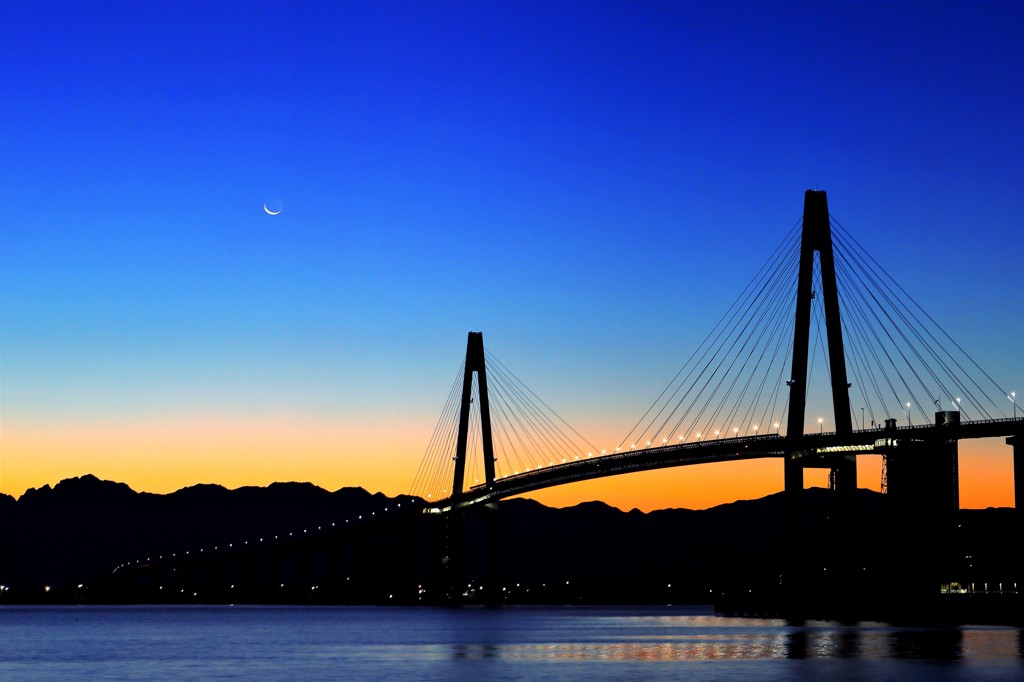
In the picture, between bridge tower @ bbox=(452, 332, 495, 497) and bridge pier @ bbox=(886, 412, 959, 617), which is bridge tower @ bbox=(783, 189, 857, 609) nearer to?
bridge pier @ bbox=(886, 412, 959, 617)

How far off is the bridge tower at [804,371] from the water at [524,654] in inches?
176

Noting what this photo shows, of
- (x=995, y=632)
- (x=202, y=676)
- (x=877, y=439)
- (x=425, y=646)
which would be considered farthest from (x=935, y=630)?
(x=202, y=676)

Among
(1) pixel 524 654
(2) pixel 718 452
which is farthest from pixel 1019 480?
(1) pixel 524 654

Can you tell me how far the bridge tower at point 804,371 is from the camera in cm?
7762

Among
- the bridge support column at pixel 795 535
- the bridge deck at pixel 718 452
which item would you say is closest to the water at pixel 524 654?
the bridge support column at pixel 795 535

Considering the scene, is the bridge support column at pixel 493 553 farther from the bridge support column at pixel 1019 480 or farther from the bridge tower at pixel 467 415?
the bridge support column at pixel 1019 480

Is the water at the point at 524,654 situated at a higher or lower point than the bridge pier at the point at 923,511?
lower

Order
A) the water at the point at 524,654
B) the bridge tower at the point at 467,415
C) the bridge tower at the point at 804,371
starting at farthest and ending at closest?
the bridge tower at the point at 467,415
the bridge tower at the point at 804,371
the water at the point at 524,654

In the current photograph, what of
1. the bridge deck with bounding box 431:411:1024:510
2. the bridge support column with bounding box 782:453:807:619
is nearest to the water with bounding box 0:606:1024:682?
the bridge support column with bounding box 782:453:807:619

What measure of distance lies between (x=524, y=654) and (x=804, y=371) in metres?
23.4

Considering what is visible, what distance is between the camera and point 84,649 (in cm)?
7244

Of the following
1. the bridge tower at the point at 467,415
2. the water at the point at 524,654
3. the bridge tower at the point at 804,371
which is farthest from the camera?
the bridge tower at the point at 467,415

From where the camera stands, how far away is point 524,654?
6316cm

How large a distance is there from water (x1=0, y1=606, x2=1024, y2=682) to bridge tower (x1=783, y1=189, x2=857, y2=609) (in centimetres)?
447
